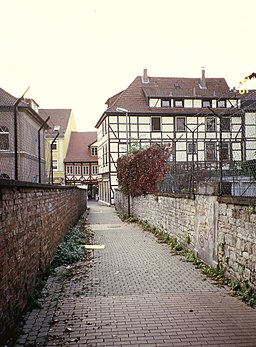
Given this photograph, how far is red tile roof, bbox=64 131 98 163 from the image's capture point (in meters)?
60.4

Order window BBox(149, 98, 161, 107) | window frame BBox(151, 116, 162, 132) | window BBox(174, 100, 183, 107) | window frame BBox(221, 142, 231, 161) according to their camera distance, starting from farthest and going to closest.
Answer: window BBox(174, 100, 183, 107) < window BBox(149, 98, 161, 107) < window frame BBox(151, 116, 162, 132) < window frame BBox(221, 142, 231, 161)

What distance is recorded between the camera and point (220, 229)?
8.20 metres

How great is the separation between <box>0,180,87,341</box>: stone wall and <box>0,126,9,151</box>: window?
604mm

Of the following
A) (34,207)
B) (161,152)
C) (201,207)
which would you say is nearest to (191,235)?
(201,207)

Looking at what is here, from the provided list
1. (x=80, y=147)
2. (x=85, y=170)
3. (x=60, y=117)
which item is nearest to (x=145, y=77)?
(x=85, y=170)

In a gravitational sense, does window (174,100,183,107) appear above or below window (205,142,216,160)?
above

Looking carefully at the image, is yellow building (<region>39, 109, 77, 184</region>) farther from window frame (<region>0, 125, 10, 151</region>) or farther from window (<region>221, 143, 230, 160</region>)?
window frame (<region>0, 125, 10, 151</region>)

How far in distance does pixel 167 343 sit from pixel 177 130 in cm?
3762

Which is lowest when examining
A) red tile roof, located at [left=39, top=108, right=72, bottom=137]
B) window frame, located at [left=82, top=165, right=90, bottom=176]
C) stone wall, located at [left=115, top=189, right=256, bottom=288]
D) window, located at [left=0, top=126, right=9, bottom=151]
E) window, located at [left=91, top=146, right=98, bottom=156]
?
stone wall, located at [left=115, top=189, right=256, bottom=288]

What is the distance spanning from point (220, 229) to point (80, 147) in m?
55.8

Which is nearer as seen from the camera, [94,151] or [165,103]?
[165,103]

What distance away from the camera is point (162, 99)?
42531 mm

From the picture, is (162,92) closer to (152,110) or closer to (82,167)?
(152,110)

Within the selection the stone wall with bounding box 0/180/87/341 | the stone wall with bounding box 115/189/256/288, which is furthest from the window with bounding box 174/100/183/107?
the stone wall with bounding box 0/180/87/341
